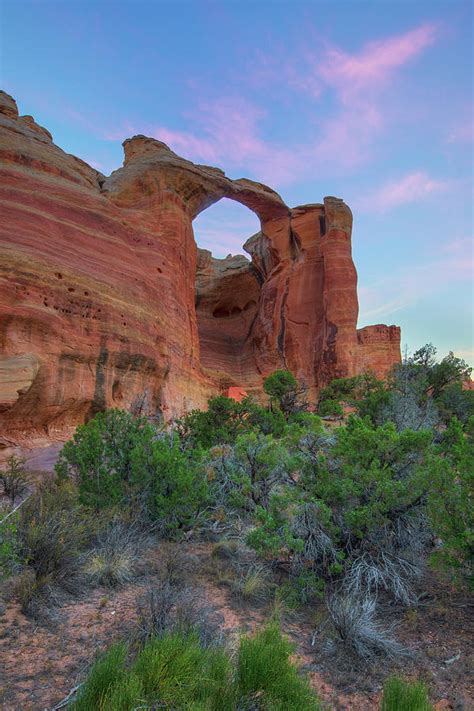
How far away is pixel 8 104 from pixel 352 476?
22.9m

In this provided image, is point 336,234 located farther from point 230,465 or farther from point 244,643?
point 244,643

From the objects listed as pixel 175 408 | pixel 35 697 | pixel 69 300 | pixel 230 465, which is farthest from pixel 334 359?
pixel 35 697

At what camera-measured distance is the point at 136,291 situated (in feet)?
61.3

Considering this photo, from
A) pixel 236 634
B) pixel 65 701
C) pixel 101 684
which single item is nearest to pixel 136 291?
pixel 236 634

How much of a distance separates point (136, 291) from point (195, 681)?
17317mm

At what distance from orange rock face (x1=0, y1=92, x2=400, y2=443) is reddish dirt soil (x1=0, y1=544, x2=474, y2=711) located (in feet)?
31.2

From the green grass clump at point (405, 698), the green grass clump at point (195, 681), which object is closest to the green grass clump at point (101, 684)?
the green grass clump at point (195, 681)

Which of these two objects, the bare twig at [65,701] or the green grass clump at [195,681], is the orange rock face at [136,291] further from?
the green grass clump at [195,681]

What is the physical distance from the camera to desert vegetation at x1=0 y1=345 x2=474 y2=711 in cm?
282

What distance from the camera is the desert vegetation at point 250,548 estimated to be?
2822 millimetres

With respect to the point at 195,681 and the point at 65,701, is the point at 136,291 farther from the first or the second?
the point at 195,681

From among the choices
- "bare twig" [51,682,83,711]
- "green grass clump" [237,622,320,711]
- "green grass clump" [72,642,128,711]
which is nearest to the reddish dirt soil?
"bare twig" [51,682,83,711]

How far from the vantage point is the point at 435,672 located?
11.8ft

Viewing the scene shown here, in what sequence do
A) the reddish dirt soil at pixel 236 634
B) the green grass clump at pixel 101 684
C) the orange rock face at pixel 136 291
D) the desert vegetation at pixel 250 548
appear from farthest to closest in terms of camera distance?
the orange rock face at pixel 136 291 → the reddish dirt soil at pixel 236 634 → the desert vegetation at pixel 250 548 → the green grass clump at pixel 101 684
